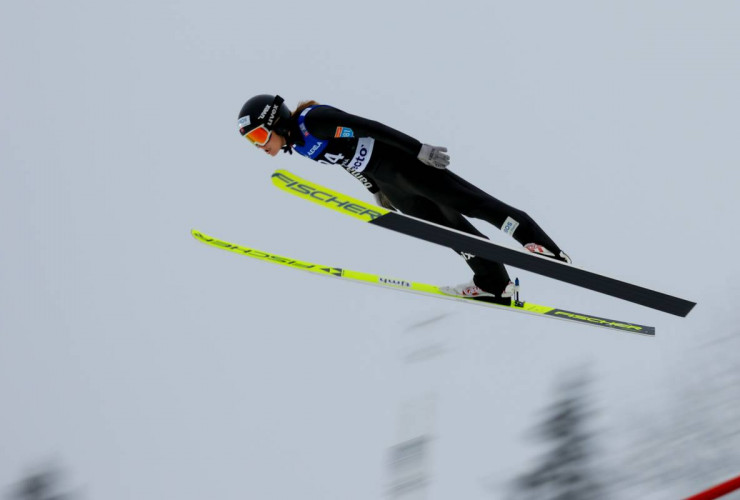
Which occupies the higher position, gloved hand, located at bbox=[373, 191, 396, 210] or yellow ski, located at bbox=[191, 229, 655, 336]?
gloved hand, located at bbox=[373, 191, 396, 210]

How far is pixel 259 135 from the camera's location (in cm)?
580

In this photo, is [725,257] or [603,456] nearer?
[603,456]

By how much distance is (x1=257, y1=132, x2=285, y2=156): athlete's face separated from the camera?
584 cm

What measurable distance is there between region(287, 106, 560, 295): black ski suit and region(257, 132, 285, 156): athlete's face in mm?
67

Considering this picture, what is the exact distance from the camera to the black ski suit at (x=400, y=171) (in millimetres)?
5719

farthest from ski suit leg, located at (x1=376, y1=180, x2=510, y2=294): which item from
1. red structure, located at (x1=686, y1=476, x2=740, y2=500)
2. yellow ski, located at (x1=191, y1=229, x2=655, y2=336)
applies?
red structure, located at (x1=686, y1=476, x2=740, y2=500)

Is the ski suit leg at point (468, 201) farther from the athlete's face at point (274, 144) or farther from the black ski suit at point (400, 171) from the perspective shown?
the athlete's face at point (274, 144)

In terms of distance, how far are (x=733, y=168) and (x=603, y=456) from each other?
7.25 m

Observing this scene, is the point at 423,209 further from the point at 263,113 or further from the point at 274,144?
the point at 263,113

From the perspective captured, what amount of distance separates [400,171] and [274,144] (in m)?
0.90

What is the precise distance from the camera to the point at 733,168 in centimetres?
1411

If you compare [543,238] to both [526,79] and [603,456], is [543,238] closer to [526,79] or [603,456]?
[603,456]

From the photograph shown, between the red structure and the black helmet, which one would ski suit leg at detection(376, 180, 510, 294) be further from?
the red structure

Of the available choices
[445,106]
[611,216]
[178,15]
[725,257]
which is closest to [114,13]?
[178,15]
